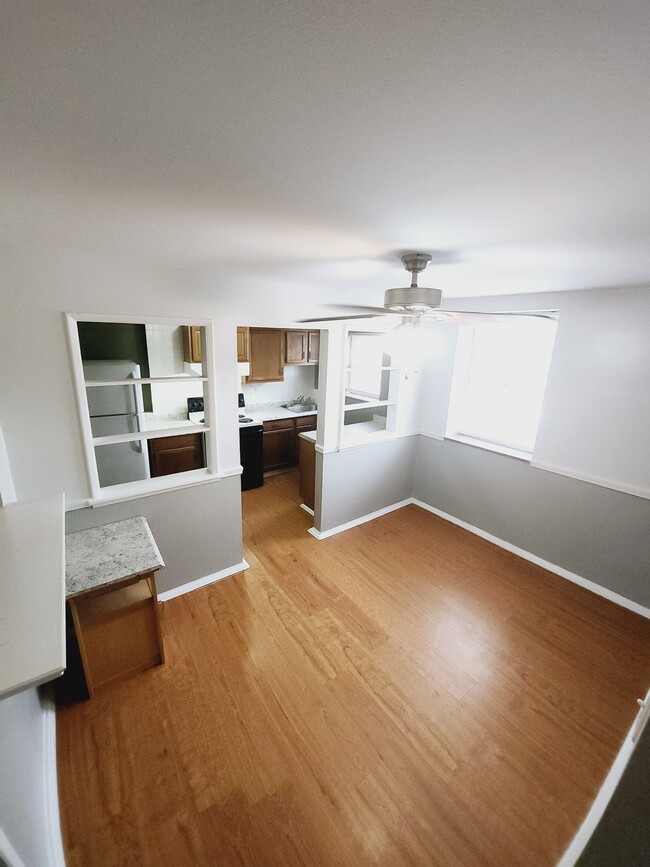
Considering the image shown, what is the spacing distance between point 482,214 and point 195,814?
8.17 feet

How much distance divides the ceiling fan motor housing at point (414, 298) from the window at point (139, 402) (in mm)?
1330

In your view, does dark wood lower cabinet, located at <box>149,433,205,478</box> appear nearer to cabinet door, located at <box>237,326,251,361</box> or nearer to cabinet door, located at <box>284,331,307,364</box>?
cabinet door, located at <box>237,326,251,361</box>

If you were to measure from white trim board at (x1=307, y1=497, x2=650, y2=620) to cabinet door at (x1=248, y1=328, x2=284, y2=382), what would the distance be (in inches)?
80.9

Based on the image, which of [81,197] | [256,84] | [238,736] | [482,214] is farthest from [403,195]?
[238,736]

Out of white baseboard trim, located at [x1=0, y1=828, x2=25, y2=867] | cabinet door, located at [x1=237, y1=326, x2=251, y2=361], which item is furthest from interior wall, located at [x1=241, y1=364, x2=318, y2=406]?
white baseboard trim, located at [x1=0, y1=828, x2=25, y2=867]

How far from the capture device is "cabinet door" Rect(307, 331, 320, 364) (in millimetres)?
4758

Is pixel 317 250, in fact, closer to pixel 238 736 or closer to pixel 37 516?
pixel 37 516

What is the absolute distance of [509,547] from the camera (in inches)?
130

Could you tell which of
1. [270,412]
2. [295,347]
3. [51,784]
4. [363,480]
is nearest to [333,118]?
[51,784]

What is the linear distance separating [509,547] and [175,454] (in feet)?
11.7

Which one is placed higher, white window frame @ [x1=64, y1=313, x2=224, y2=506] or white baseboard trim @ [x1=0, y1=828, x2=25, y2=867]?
white window frame @ [x1=64, y1=313, x2=224, y2=506]

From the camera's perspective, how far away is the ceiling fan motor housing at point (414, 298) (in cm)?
156

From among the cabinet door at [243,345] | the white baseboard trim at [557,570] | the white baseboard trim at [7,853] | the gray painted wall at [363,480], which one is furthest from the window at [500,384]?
the white baseboard trim at [7,853]

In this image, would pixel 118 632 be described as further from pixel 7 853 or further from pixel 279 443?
pixel 279 443
